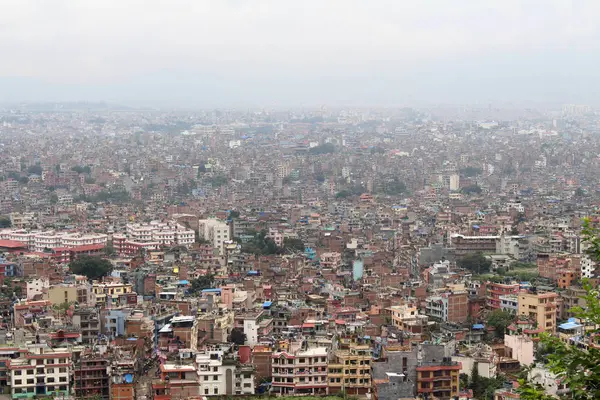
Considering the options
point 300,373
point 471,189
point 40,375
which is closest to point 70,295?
point 40,375

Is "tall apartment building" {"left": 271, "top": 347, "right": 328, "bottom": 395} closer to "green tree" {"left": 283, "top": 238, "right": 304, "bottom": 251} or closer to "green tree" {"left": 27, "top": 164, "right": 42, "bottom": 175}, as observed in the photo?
"green tree" {"left": 283, "top": 238, "right": 304, "bottom": 251}

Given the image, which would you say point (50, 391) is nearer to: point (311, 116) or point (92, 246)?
point (92, 246)

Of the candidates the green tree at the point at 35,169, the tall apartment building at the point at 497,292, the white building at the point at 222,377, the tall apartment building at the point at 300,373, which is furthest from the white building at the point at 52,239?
the green tree at the point at 35,169

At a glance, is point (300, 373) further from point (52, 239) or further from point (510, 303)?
point (52, 239)

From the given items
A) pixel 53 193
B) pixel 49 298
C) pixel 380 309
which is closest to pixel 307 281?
pixel 380 309

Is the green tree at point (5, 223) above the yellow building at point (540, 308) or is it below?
below

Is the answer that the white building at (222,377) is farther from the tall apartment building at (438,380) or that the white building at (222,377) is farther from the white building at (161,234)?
the white building at (161,234)
